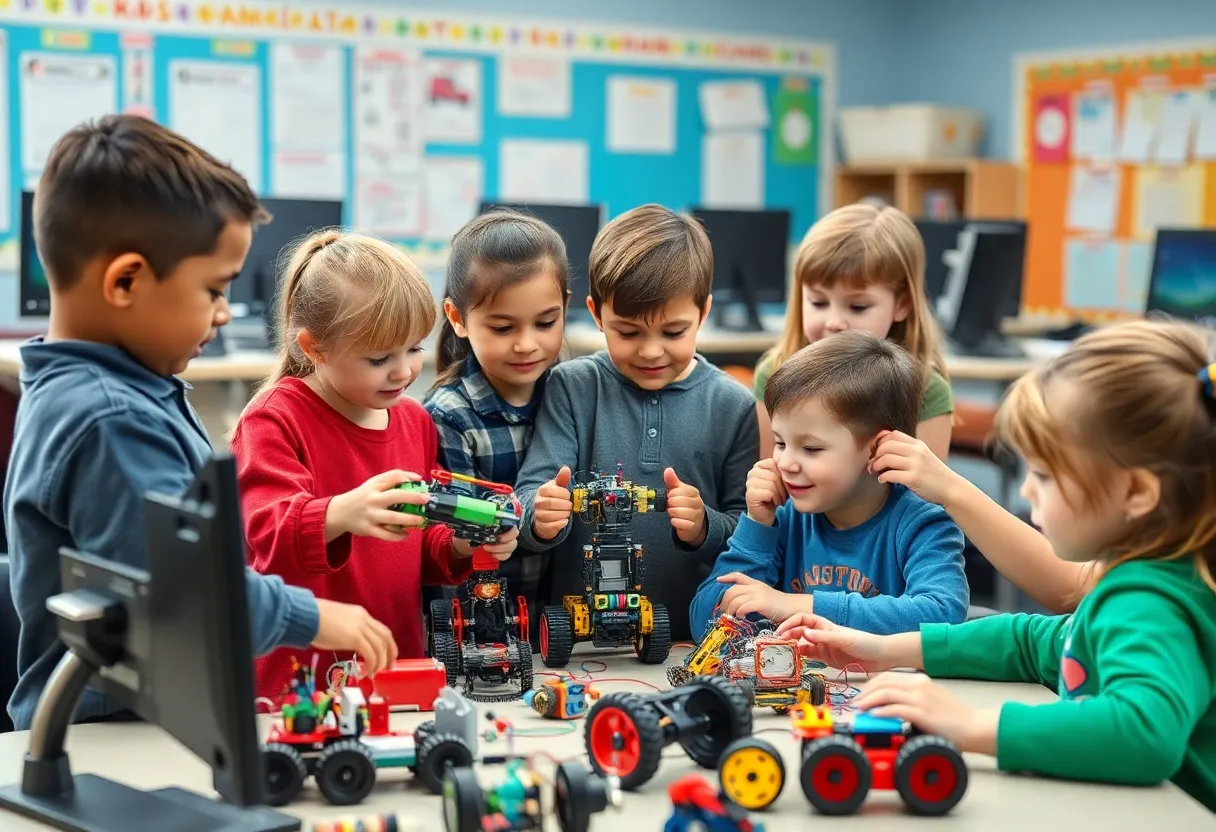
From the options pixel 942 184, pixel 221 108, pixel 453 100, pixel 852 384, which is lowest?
pixel 852 384

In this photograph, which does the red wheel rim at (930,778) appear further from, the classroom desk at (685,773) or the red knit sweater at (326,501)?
the red knit sweater at (326,501)

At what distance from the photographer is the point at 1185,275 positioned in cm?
558

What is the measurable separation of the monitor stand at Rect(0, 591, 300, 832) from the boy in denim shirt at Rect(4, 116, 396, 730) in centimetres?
11

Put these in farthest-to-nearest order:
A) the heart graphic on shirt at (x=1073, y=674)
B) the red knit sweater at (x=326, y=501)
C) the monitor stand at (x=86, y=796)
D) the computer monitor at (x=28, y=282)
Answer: the computer monitor at (x=28, y=282)
the red knit sweater at (x=326, y=501)
the heart graphic on shirt at (x=1073, y=674)
the monitor stand at (x=86, y=796)

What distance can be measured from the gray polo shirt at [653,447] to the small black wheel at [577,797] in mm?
806

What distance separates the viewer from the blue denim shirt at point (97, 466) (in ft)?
4.30

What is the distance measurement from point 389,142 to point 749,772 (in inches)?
239

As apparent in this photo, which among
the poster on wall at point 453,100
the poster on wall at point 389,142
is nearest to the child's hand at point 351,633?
the poster on wall at point 389,142

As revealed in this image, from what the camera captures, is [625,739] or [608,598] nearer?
[625,739]

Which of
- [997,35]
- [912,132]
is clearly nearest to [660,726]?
[912,132]

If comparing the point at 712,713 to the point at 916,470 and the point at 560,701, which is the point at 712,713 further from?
the point at 916,470

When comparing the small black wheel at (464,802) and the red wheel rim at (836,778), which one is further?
the red wheel rim at (836,778)

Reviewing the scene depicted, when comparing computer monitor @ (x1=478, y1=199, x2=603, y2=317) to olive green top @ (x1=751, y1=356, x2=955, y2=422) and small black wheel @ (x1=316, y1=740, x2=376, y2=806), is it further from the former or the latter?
small black wheel @ (x1=316, y1=740, x2=376, y2=806)

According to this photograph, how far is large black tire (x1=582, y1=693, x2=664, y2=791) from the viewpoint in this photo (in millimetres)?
1342
